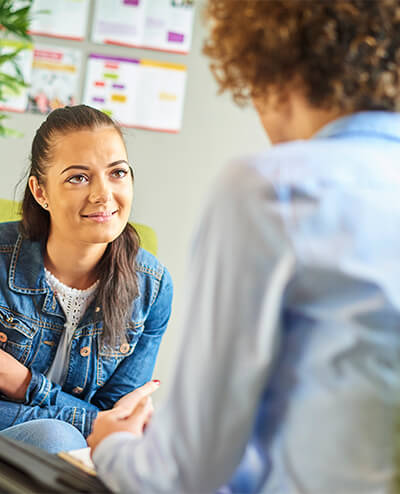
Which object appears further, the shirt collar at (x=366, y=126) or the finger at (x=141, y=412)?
the finger at (x=141, y=412)

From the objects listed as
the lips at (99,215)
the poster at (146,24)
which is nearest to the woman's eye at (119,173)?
the lips at (99,215)

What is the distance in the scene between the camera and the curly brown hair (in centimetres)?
64

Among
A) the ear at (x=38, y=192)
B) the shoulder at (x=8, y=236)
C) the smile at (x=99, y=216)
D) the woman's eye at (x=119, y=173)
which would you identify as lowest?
the shoulder at (x=8, y=236)

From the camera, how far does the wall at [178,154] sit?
279cm

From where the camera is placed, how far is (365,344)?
0.60 meters

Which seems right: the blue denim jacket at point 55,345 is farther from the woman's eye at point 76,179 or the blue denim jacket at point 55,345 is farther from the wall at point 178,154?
the wall at point 178,154

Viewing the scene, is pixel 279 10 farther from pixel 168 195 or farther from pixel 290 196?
pixel 168 195

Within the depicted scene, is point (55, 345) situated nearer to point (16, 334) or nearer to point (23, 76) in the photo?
point (16, 334)

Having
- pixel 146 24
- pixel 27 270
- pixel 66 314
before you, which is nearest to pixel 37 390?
pixel 66 314

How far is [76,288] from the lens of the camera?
1.58 m

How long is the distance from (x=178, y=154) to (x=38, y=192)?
1240 millimetres

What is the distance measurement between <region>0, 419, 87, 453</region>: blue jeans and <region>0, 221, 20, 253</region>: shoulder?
48 cm

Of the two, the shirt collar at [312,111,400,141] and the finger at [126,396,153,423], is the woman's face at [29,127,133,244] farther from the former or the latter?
the shirt collar at [312,111,400,141]

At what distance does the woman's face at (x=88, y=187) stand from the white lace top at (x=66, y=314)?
125mm
